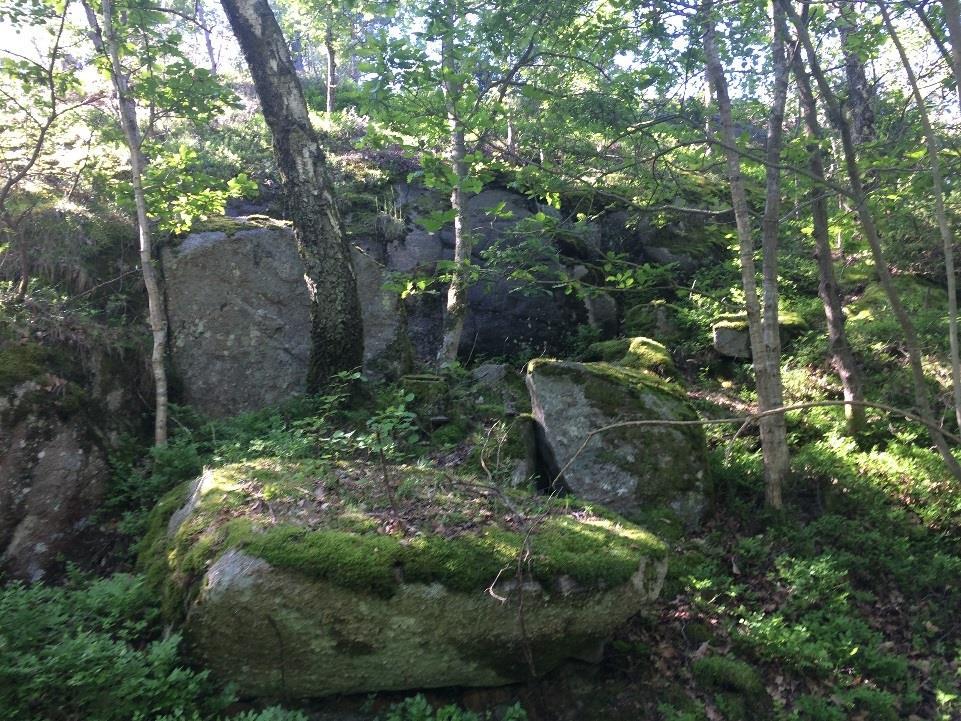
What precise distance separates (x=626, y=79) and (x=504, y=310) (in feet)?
15.8

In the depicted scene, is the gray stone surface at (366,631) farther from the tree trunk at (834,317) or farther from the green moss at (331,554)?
the tree trunk at (834,317)

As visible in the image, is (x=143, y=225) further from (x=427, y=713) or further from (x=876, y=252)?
(x=876, y=252)

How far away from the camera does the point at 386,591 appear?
3.87m

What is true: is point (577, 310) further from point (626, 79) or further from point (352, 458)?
point (352, 458)

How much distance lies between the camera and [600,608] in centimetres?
416

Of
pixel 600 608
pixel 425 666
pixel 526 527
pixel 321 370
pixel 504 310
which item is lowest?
pixel 425 666

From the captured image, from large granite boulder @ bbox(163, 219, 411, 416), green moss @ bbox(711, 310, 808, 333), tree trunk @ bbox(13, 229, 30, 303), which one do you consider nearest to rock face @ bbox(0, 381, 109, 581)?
tree trunk @ bbox(13, 229, 30, 303)

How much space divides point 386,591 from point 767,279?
17.7 feet

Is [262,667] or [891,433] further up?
[891,433]

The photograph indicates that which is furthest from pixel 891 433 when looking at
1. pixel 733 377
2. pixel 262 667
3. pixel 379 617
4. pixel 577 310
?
pixel 262 667

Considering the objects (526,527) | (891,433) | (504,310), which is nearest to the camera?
(526,527)

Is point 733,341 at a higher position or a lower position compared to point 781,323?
lower

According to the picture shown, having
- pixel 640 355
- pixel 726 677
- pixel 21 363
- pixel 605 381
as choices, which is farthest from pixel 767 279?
pixel 21 363

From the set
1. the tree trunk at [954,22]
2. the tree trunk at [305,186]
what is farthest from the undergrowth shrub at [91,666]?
the tree trunk at [954,22]
